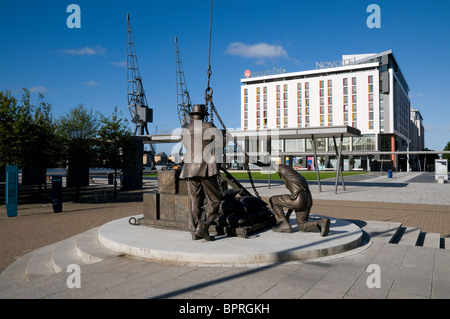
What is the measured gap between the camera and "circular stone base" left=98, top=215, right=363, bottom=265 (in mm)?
4691

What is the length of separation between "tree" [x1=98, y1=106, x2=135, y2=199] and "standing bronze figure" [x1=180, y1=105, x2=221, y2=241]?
1342 centimetres

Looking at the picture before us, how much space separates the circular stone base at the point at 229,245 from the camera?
15.4 ft

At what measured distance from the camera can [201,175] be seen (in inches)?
215

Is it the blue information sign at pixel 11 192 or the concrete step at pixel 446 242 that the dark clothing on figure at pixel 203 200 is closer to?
the concrete step at pixel 446 242

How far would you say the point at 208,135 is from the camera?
5.61m

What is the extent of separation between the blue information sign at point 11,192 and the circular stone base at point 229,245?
722cm

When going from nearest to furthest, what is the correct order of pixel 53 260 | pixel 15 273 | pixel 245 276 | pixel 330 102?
pixel 245 276, pixel 15 273, pixel 53 260, pixel 330 102

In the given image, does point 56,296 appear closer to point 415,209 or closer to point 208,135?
point 208,135

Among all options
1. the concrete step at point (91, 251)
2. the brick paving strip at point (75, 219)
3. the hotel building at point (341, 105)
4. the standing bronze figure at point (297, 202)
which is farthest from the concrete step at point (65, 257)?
the hotel building at point (341, 105)

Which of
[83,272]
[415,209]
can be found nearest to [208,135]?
[83,272]

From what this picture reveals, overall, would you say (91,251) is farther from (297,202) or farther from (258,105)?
(258,105)

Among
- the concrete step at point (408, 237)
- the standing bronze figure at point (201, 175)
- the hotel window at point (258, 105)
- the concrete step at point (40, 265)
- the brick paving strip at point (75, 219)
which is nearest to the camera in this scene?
the concrete step at point (40, 265)

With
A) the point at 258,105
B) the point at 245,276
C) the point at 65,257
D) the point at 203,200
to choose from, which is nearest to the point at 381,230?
the point at 203,200

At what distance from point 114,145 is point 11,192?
716cm
